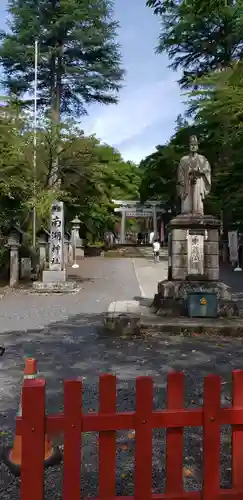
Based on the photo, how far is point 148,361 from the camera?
20.8 ft

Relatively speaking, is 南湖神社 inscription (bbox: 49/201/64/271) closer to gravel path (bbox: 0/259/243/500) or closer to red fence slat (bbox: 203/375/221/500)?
gravel path (bbox: 0/259/243/500)

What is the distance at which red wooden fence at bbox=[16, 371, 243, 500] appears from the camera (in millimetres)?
2201

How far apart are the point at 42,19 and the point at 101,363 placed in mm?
28741

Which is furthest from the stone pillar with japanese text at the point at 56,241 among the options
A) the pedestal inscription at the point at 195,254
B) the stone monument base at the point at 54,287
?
the pedestal inscription at the point at 195,254

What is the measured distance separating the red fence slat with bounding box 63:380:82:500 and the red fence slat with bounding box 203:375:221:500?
2.39 ft

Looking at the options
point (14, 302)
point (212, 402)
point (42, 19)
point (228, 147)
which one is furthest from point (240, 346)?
point (42, 19)

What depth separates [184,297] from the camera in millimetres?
9609

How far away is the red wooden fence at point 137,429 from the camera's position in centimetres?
220

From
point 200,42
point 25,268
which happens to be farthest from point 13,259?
point 200,42

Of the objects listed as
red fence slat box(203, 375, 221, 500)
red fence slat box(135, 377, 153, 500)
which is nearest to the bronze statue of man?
red fence slat box(203, 375, 221, 500)

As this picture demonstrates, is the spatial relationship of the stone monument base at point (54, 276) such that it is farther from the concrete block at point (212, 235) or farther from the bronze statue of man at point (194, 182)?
the concrete block at point (212, 235)

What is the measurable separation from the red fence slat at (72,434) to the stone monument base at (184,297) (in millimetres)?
7297

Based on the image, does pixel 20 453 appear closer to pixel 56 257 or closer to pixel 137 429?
pixel 137 429

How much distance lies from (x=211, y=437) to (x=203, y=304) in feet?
22.2
